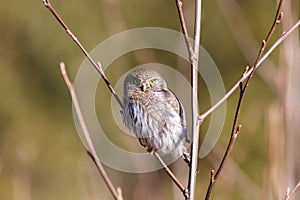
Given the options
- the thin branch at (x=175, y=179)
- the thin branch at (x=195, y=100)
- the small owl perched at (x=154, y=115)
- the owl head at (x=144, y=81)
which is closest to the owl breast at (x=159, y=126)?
the small owl perched at (x=154, y=115)

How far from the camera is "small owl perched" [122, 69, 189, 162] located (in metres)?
3.45

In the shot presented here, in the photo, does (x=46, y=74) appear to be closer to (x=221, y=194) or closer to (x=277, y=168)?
(x=221, y=194)

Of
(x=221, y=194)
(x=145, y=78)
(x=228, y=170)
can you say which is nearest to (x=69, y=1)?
(x=221, y=194)

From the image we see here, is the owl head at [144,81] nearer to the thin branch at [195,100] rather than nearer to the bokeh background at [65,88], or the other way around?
the thin branch at [195,100]

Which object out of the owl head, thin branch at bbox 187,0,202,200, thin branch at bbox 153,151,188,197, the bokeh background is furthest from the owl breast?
the bokeh background

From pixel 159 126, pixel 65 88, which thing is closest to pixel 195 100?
pixel 159 126

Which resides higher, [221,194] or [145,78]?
[145,78]

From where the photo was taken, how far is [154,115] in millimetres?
3506

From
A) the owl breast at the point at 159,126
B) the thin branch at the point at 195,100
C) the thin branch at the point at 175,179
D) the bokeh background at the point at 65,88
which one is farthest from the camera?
the bokeh background at the point at 65,88

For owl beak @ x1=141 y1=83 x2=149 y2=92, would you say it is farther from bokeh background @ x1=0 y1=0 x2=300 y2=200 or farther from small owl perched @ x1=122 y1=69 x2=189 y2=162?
bokeh background @ x1=0 y1=0 x2=300 y2=200

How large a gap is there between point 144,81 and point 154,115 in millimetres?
192

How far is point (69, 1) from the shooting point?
912 cm

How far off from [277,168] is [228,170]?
1107 millimetres

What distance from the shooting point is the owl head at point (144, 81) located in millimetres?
3508
